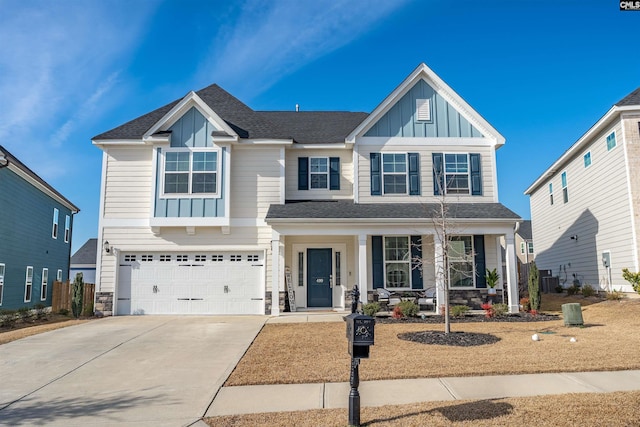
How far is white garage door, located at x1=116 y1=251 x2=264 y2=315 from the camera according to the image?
1581 centimetres

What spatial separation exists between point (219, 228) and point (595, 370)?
39.3 ft

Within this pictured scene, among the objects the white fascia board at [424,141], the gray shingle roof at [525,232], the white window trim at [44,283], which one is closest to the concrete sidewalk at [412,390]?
the white fascia board at [424,141]

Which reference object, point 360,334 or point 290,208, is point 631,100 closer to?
point 290,208

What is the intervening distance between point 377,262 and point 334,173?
3.69m

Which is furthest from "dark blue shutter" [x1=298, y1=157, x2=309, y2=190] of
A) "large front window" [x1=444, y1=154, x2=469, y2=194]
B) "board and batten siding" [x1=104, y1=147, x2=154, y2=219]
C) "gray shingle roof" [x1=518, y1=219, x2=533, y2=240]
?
"gray shingle roof" [x1=518, y1=219, x2=533, y2=240]

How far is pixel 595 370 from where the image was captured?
276 inches

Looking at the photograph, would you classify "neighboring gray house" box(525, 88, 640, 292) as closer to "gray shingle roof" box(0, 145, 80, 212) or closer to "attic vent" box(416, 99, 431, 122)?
"attic vent" box(416, 99, 431, 122)

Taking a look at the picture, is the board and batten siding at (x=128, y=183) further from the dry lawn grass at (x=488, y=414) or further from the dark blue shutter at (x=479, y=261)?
the dry lawn grass at (x=488, y=414)

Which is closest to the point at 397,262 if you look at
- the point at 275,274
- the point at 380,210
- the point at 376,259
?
the point at 376,259

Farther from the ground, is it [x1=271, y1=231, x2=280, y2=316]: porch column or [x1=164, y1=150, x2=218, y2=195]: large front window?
[x1=164, y1=150, x2=218, y2=195]: large front window

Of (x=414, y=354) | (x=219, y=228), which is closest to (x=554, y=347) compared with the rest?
(x=414, y=354)

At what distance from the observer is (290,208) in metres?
15.7

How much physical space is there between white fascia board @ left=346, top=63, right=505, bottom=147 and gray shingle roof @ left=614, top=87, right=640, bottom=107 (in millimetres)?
4262

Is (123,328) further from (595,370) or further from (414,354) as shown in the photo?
(595,370)
